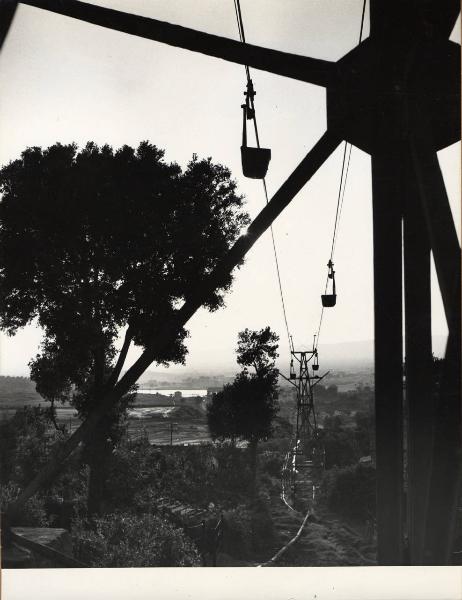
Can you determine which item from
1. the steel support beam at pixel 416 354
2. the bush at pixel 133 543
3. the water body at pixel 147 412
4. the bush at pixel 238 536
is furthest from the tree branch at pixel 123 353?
the steel support beam at pixel 416 354

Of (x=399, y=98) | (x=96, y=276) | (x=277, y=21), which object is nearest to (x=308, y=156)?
(x=399, y=98)

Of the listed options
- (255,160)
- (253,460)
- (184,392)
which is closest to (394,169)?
(255,160)

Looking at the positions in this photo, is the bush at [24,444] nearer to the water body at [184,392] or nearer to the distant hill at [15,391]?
the distant hill at [15,391]

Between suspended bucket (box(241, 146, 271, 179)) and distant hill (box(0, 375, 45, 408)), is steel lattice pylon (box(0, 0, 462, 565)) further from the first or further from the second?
distant hill (box(0, 375, 45, 408))

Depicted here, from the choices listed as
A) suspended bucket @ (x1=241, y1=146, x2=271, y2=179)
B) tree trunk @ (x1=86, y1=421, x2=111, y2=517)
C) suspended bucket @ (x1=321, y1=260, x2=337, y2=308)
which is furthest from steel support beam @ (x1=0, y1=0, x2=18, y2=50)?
tree trunk @ (x1=86, y1=421, x2=111, y2=517)

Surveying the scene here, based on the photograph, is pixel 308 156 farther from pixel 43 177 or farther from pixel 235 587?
pixel 43 177

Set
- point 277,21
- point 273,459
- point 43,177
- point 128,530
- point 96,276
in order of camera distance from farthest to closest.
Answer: point 273,459 → point 96,276 → point 128,530 → point 43,177 → point 277,21
